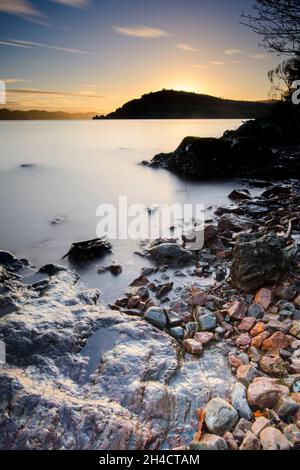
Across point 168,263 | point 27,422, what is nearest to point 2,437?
point 27,422

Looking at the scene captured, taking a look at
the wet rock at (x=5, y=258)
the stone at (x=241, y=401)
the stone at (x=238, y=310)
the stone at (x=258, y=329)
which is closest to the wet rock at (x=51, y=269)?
the wet rock at (x=5, y=258)

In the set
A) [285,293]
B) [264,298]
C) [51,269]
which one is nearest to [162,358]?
[264,298]

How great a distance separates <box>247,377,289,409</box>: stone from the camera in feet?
8.75

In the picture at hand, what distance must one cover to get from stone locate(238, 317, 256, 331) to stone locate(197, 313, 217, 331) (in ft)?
0.99

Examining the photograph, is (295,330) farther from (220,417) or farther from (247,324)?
(220,417)

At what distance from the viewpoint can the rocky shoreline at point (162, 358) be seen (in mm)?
2447

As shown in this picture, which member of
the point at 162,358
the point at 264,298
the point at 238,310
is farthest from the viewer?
the point at 264,298

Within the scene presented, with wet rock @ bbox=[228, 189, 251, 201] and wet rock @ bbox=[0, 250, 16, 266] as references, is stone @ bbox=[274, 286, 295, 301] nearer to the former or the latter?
wet rock @ bbox=[0, 250, 16, 266]

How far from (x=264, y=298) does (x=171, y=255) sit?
6.86 feet

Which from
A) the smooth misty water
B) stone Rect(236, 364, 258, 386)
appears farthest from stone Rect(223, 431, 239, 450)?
the smooth misty water

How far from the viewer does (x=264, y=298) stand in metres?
4.04

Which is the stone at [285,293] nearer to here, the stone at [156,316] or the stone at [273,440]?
the stone at [156,316]

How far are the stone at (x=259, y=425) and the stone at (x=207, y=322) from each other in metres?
1.31

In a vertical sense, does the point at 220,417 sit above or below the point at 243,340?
below
